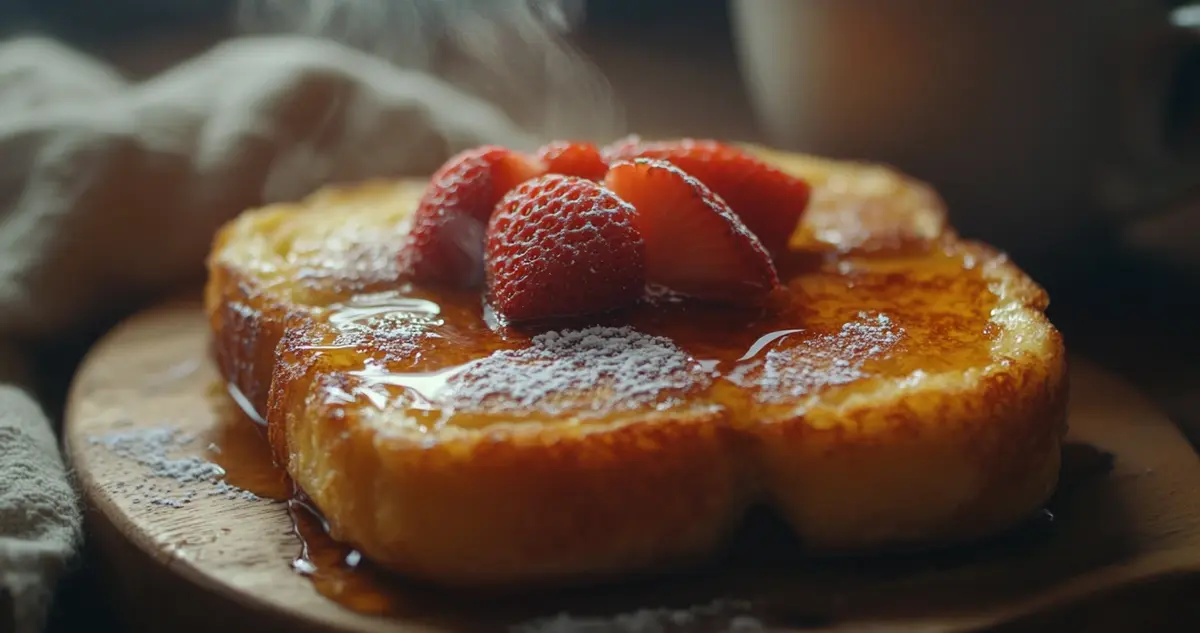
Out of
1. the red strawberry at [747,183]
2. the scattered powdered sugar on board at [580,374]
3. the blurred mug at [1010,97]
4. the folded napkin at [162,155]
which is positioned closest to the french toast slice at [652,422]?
the scattered powdered sugar on board at [580,374]

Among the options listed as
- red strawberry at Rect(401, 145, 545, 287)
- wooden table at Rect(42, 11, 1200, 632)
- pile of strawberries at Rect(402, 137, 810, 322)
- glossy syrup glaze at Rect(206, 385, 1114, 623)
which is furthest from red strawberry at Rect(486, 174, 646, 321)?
wooden table at Rect(42, 11, 1200, 632)

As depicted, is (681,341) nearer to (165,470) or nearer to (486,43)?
(165,470)

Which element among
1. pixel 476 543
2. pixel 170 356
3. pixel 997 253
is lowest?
pixel 170 356

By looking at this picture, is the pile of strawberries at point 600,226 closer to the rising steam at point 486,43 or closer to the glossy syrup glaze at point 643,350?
the glossy syrup glaze at point 643,350

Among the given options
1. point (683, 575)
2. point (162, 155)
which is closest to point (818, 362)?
point (683, 575)

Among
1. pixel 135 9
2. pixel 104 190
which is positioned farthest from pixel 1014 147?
pixel 135 9

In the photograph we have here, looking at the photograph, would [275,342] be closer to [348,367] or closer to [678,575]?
[348,367]

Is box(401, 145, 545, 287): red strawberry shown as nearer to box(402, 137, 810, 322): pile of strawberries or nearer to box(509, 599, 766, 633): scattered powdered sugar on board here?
box(402, 137, 810, 322): pile of strawberries
